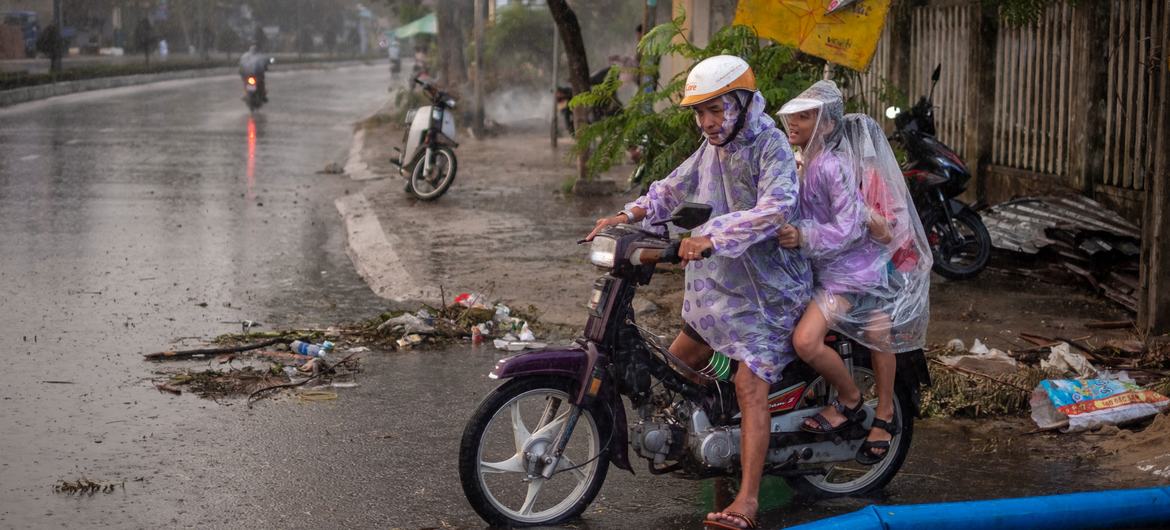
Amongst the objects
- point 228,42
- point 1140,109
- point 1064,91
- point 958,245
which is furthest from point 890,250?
point 228,42

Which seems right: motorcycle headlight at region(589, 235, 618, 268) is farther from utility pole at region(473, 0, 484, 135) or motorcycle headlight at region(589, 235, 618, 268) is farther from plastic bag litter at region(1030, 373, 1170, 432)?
utility pole at region(473, 0, 484, 135)

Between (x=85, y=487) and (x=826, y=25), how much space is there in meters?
5.04

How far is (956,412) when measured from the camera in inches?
245

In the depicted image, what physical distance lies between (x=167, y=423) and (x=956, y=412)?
3.60 metres

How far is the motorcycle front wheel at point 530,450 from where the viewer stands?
4.55m

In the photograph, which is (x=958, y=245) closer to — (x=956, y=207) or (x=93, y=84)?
(x=956, y=207)

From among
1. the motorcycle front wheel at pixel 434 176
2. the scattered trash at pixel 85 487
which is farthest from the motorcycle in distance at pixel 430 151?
the scattered trash at pixel 85 487

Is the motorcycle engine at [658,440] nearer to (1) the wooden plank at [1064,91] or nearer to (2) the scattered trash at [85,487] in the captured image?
(2) the scattered trash at [85,487]

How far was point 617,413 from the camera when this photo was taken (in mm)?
4750

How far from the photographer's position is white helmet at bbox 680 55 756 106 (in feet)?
15.0

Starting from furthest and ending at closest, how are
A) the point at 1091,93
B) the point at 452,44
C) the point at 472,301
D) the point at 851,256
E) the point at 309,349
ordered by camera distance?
1. the point at 452,44
2. the point at 1091,93
3. the point at 472,301
4. the point at 309,349
5. the point at 851,256

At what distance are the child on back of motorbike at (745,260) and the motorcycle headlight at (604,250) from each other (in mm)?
91

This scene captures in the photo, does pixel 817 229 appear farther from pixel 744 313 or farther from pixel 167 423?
pixel 167 423

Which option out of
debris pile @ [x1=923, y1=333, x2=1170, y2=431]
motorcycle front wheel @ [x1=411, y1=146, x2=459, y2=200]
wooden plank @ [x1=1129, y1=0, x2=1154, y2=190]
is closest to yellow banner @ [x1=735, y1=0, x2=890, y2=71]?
debris pile @ [x1=923, y1=333, x2=1170, y2=431]
